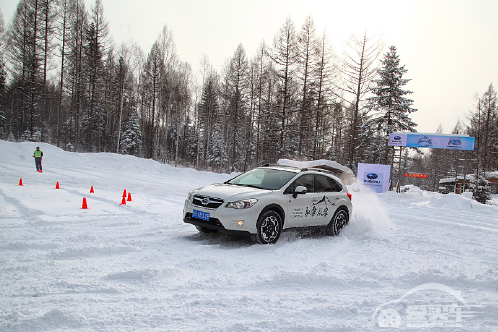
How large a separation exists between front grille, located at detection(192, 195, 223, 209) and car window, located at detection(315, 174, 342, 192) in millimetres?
2742

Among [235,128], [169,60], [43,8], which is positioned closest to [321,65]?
[235,128]

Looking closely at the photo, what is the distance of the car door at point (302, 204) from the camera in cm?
722

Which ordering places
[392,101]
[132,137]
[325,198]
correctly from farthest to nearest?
1. [132,137]
2. [392,101]
3. [325,198]

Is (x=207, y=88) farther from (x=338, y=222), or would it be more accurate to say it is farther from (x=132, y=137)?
(x=338, y=222)

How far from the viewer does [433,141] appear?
25.8m

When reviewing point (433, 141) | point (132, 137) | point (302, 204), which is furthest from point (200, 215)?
point (132, 137)

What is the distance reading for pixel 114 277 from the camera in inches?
173

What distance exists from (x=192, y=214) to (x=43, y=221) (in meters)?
3.62

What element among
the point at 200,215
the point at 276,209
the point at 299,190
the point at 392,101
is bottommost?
the point at 200,215

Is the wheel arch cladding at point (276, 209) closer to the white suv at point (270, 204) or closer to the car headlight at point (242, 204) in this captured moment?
the white suv at point (270, 204)

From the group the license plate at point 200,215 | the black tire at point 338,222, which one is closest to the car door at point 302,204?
the black tire at point 338,222

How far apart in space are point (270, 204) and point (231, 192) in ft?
2.76

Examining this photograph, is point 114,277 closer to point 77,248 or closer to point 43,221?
point 77,248

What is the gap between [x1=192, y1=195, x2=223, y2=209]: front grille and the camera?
6.49 metres
